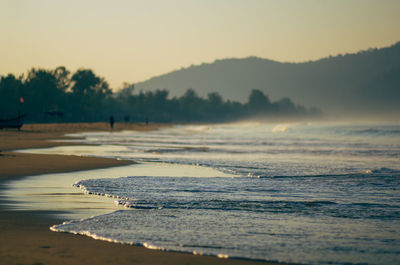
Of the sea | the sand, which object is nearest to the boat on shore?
the sea

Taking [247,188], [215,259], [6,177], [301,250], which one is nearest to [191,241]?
[215,259]

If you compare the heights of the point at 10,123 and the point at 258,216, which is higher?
the point at 10,123

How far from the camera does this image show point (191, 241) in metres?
7.45

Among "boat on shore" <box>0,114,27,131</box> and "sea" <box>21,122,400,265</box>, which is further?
"boat on shore" <box>0,114,27,131</box>

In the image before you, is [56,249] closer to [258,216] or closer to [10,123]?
[258,216]

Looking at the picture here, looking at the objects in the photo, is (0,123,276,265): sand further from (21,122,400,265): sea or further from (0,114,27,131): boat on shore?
(0,114,27,131): boat on shore

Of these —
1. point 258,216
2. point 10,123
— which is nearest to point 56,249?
point 258,216

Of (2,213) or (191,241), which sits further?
(2,213)

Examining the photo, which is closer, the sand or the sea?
the sand

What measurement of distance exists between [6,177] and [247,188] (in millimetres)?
6749

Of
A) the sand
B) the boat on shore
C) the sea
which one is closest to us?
the sand

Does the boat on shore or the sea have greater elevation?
the boat on shore

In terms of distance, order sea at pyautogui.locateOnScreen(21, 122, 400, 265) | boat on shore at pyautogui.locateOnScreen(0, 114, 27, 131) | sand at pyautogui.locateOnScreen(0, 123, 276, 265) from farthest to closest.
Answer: boat on shore at pyautogui.locateOnScreen(0, 114, 27, 131) < sea at pyautogui.locateOnScreen(21, 122, 400, 265) < sand at pyautogui.locateOnScreen(0, 123, 276, 265)

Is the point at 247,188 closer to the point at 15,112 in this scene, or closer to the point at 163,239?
the point at 163,239
